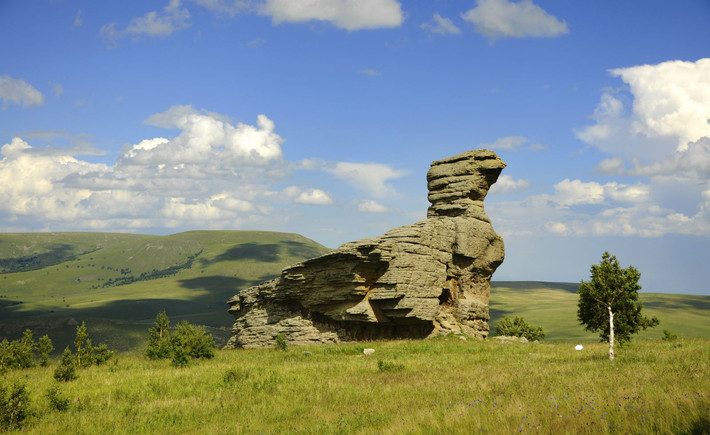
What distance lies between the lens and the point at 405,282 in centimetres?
3597

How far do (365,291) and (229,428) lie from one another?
81.3 ft

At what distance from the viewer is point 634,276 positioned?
31.3 metres

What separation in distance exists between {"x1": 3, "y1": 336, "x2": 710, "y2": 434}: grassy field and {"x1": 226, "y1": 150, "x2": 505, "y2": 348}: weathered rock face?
12.3 meters

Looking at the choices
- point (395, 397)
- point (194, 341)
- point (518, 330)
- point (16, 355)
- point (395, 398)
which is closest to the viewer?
point (395, 398)

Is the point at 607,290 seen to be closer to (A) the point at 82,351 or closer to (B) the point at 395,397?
(B) the point at 395,397

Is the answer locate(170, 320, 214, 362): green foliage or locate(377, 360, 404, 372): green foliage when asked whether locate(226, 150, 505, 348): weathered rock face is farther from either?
locate(377, 360, 404, 372): green foliage

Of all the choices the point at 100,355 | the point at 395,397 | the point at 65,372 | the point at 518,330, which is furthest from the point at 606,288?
the point at 518,330

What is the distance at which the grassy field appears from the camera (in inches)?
406

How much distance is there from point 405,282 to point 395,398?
69.6ft

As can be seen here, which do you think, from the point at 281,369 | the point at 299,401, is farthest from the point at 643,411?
the point at 281,369

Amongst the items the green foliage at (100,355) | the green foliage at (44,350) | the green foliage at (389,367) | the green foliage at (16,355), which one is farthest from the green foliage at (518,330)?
the green foliage at (16,355)

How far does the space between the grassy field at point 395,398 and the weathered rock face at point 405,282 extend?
12.3 meters

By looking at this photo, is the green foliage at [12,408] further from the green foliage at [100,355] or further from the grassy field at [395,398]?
the green foliage at [100,355]

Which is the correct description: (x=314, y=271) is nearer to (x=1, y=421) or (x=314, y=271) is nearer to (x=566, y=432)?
(x=1, y=421)
